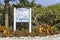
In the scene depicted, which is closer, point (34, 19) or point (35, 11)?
point (34, 19)

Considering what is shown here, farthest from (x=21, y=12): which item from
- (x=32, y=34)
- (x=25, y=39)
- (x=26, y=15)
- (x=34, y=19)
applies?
(x=34, y=19)

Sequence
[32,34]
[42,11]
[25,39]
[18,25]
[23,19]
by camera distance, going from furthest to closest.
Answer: [42,11] → [18,25] → [23,19] → [32,34] → [25,39]

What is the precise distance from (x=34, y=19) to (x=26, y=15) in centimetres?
630

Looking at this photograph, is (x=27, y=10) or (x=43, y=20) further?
(x=43, y=20)

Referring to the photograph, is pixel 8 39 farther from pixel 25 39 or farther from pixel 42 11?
pixel 42 11

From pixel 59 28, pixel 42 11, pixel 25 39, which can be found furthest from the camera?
pixel 42 11

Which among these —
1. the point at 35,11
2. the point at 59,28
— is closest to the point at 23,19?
the point at 59,28

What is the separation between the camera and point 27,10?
1914 cm

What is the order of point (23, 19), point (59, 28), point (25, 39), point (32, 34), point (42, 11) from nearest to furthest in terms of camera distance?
point (25, 39) < point (32, 34) < point (23, 19) < point (59, 28) < point (42, 11)

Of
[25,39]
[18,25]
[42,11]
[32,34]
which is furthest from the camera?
[42,11]

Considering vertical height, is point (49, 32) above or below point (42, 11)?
below

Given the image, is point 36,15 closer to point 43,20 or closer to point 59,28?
point 43,20

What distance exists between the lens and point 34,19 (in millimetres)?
25281

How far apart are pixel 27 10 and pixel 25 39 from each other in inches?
148
